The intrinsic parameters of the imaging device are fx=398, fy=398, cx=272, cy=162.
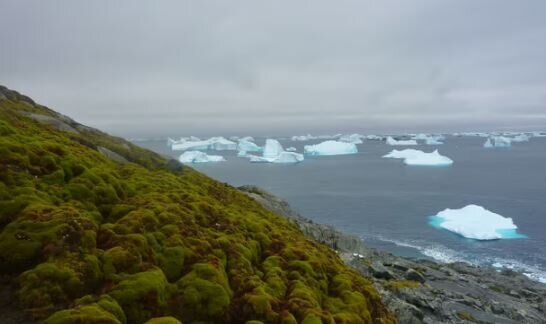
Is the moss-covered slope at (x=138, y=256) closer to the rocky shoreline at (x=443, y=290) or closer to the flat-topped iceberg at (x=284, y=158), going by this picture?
the rocky shoreline at (x=443, y=290)

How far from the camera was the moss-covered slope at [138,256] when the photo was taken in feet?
32.8

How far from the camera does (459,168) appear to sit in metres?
156

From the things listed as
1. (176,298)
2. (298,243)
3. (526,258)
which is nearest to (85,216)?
(176,298)

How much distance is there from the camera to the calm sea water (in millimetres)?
59719

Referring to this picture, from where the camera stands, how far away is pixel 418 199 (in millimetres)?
95438

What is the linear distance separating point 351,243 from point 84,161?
30.4 m

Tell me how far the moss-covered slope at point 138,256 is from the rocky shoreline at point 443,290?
654cm

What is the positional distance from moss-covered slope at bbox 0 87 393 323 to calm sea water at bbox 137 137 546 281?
4707 cm

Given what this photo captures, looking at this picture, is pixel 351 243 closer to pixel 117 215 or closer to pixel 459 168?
pixel 117 215

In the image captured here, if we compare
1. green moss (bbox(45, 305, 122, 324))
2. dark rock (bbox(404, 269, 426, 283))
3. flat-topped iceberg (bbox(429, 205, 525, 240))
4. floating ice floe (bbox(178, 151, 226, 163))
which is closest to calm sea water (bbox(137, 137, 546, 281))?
flat-topped iceberg (bbox(429, 205, 525, 240))

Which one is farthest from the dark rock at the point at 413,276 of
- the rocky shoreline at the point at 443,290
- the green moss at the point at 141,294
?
the green moss at the point at 141,294

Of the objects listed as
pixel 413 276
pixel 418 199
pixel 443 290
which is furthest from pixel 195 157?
pixel 443 290

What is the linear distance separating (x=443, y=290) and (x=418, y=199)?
227ft

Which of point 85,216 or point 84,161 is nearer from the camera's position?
point 85,216
